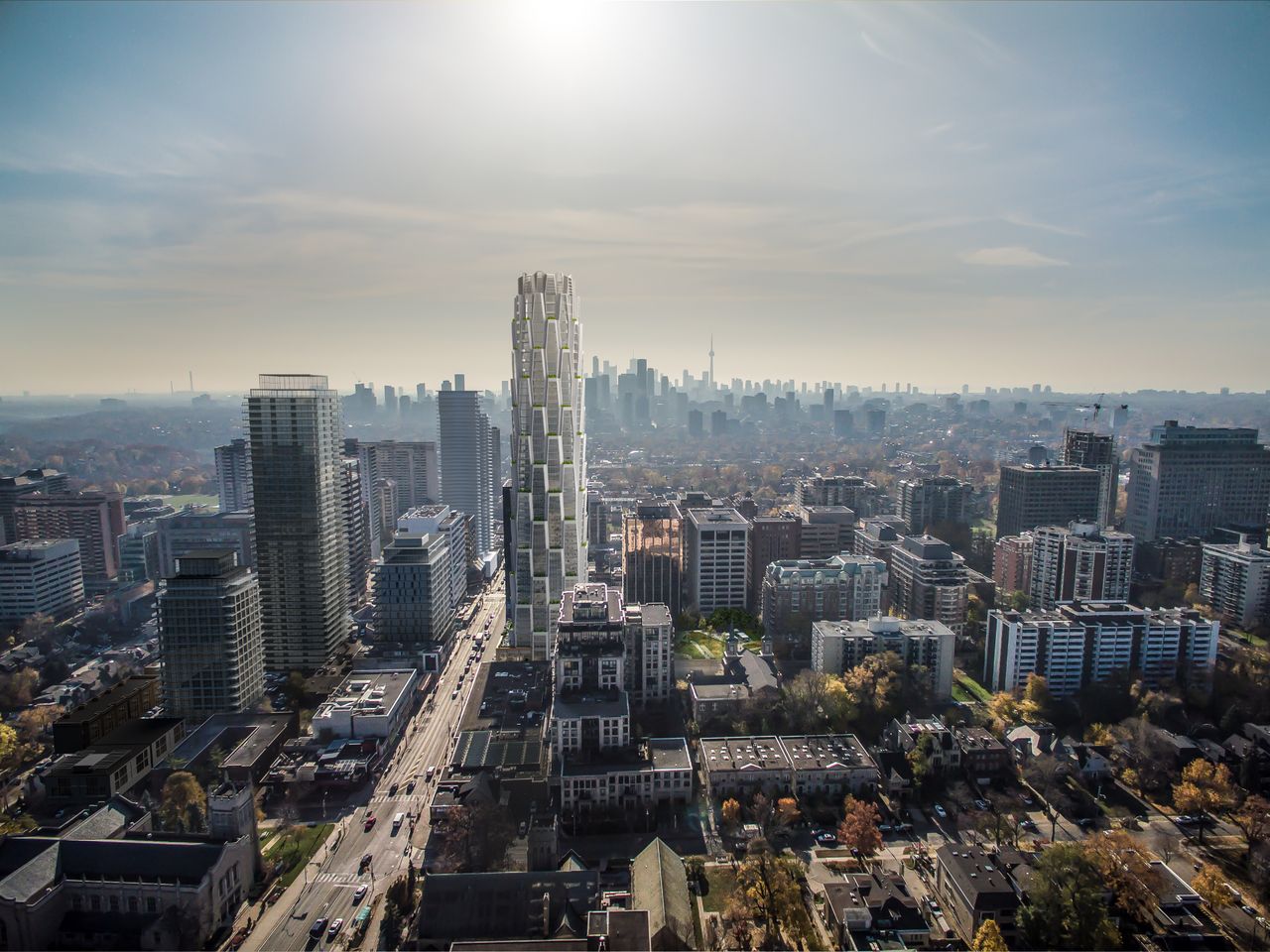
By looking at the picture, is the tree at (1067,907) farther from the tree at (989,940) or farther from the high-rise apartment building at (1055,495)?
the high-rise apartment building at (1055,495)

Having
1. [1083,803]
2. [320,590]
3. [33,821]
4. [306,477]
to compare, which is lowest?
[1083,803]

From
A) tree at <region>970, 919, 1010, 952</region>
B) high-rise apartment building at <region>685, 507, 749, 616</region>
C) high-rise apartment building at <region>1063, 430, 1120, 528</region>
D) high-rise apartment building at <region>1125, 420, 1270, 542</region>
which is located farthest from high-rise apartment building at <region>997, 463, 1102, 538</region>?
tree at <region>970, 919, 1010, 952</region>

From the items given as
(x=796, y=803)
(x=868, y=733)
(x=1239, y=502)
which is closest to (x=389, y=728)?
(x=796, y=803)

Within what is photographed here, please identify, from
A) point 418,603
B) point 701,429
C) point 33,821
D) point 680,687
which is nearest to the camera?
point 33,821

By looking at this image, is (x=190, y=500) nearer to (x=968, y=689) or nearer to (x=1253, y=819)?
(x=968, y=689)

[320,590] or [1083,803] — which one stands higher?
[320,590]

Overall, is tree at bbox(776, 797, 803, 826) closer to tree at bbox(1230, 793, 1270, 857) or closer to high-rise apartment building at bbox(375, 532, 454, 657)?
tree at bbox(1230, 793, 1270, 857)

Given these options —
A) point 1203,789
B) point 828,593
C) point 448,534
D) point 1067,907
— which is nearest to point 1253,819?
point 1203,789

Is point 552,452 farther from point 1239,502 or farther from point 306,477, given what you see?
point 1239,502
